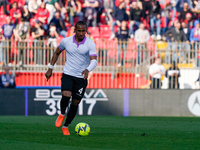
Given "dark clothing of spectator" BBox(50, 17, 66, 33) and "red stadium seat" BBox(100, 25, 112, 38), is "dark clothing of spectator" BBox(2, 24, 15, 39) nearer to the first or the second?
"dark clothing of spectator" BBox(50, 17, 66, 33)

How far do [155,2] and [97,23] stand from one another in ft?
10.2

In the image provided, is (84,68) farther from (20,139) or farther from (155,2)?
(155,2)

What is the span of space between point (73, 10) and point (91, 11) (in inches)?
35.0

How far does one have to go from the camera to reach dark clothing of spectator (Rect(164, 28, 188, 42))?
23.1 meters

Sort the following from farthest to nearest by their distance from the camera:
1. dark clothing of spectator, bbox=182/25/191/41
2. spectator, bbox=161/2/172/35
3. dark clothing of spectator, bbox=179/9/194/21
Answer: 1. spectator, bbox=161/2/172/35
2. dark clothing of spectator, bbox=179/9/194/21
3. dark clothing of spectator, bbox=182/25/191/41

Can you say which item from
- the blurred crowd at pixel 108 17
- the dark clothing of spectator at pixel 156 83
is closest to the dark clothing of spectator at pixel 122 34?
the blurred crowd at pixel 108 17

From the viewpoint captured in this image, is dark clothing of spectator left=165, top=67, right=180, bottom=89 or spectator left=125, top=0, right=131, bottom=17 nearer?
dark clothing of spectator left=165, top=67, right=180, bottom=89

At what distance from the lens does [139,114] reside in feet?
64.1

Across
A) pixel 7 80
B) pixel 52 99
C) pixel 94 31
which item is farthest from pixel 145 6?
pixel 7 80

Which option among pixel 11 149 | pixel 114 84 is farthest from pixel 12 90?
pixel 11 149

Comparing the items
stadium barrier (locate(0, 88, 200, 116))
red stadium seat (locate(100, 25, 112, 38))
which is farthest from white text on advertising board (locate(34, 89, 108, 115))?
red stadium seat (locate(100, 25, 112, 38))

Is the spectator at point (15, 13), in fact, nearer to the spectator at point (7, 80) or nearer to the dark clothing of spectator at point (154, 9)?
the spectator at point (7, 80)

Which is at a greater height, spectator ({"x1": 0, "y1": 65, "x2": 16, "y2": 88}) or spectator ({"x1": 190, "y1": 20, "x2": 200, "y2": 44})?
spectator ({"x1": 190, "y1": 20, "x2": 200, "y2": 44})

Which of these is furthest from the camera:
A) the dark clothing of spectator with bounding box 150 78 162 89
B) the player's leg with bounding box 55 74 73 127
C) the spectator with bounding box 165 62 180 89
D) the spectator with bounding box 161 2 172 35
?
the spectator with bounding box 161 2 172 35
